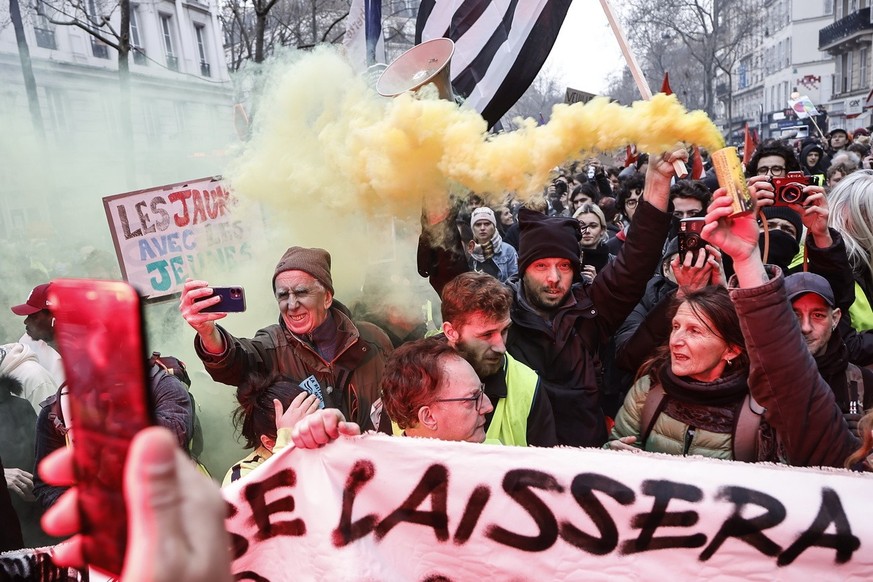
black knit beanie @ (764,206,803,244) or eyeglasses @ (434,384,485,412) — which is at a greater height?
black knit beanie @ (764,206,803,244)

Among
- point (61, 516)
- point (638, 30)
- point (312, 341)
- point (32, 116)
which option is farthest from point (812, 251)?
point (638, 30)

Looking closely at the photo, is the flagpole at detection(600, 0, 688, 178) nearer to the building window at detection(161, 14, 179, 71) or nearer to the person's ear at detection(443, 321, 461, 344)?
the person's ear at detection(443, 321, 461, 344)

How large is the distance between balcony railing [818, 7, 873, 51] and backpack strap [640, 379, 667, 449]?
44.2 metres

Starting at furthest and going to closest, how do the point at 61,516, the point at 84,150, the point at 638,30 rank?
the point at 638,30
the point at 84,150
the point at 61,516

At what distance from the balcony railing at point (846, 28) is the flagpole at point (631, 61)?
43065 mm

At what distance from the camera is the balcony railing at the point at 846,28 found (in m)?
37.7

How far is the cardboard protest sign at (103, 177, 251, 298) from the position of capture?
389 cm

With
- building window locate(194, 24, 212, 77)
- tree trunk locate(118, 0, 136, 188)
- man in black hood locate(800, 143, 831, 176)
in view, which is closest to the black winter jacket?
tree trunk locate(118, 0, 136, 188)

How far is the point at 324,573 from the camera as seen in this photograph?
181 cm

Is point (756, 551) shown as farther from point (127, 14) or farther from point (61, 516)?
point (127, 14)

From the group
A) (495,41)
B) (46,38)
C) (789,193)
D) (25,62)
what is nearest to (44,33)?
(46,38)

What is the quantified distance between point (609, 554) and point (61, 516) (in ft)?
4.22

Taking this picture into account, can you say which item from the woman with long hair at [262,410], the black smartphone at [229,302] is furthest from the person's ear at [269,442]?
the black smartphone at [229,302]

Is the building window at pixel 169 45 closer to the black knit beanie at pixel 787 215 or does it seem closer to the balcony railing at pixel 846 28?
the black knit beanie at pixel 787 215
